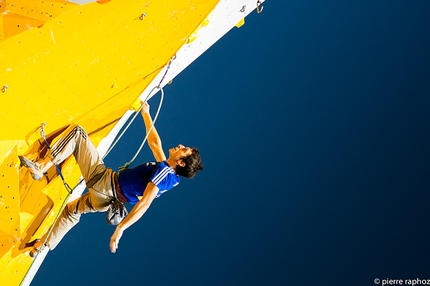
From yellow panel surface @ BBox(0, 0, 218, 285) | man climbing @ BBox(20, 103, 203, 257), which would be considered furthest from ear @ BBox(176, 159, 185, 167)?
yellow panel surface @ BBox(0, 0, 218, 285)

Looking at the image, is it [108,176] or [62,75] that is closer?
[62,75]

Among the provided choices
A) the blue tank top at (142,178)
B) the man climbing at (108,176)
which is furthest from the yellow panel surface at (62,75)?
the blue tank top at (142,178)

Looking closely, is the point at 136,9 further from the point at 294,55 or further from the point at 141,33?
the point at 294,55

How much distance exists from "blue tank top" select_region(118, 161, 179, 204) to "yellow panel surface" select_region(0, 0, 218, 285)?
0.28m

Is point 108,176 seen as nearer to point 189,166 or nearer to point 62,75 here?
point 189,166

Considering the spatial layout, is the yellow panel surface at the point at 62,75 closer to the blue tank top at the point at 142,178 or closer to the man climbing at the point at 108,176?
the man climbing at the point at 108,176

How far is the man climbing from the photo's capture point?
1.97 meters

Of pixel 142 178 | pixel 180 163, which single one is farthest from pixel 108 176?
pixel 180 163

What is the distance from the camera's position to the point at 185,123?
368 cm

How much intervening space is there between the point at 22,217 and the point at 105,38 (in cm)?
83

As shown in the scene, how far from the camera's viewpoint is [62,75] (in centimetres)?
178

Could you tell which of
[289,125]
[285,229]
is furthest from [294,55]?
[285,229]

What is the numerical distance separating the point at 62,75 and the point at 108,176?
51 cm

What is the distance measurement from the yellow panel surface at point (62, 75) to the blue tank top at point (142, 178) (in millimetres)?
280
